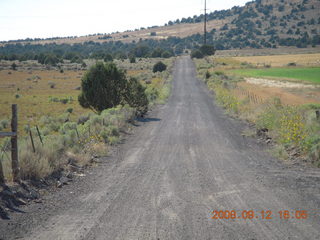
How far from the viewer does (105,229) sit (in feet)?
21.3

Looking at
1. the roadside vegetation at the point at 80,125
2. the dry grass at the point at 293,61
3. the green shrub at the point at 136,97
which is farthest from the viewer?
the dry grass at the point at 293,61

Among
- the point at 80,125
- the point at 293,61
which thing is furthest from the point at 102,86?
the point at 293,61

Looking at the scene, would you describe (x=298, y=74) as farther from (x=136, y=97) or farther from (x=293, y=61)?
(x=136, y=97)

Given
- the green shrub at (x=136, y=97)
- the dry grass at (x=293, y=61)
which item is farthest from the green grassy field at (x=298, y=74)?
the green shrub at (x=136, y=97)

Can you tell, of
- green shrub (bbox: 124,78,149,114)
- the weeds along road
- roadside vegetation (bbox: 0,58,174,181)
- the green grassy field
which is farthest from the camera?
the green grassy field

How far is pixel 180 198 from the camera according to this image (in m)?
8.14

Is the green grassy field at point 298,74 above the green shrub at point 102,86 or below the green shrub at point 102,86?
below

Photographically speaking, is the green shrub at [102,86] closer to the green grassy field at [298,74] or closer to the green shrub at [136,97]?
the green shrub at [136,97]

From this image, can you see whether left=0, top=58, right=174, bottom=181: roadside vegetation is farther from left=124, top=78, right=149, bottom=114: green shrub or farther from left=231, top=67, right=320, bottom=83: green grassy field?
left=231, top=67, right=320, bottom=83: green grassy field

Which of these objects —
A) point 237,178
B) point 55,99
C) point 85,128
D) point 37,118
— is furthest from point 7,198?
point 55,99

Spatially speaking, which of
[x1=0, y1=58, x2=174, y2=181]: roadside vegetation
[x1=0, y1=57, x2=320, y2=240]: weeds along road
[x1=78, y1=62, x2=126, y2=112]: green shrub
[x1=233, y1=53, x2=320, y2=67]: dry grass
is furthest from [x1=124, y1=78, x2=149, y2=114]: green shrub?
[x1=233, y1=53, x2=320, y2=67]: dry grass

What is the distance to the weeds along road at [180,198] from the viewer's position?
6361mm

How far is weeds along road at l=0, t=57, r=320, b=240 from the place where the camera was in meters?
6.36

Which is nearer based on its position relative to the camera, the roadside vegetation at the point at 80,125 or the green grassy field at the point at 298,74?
the roadside vegetation at the point at 80,125
